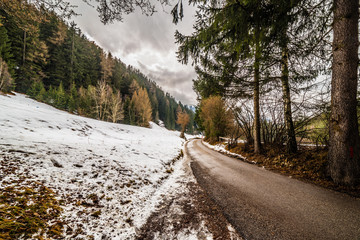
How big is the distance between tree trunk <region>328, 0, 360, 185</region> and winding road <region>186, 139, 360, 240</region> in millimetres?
837

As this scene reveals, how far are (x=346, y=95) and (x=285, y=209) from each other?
3.32 meters

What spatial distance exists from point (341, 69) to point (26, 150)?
8.00 meters

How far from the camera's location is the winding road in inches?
68.7

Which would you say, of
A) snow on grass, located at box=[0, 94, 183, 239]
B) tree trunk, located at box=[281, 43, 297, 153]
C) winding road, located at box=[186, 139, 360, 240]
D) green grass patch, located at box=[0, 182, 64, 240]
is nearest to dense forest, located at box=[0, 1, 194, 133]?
snow on grass, located at box=[0, 94, 183, 239]

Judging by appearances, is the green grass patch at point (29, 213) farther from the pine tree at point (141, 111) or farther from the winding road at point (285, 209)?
the pine tree at point (141, 111)

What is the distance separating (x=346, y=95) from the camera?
310 centimetres

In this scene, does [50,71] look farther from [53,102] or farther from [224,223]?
[224,223]

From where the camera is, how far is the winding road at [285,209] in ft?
5.73

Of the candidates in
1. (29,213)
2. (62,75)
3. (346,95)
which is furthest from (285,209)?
(62,75)

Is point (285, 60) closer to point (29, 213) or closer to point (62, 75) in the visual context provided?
point (29, 213)

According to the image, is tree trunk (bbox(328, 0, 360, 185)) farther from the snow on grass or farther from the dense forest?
the dense forest

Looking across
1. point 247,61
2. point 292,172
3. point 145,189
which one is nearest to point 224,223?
point 145,189

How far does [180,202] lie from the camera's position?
2566 millimetres

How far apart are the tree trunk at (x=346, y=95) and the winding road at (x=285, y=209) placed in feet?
2.74
